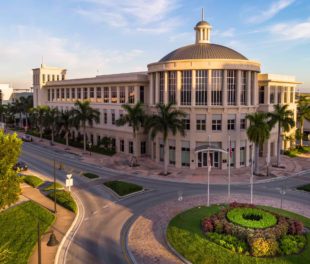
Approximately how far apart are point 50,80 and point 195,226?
8805cm

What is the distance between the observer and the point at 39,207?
33.4m

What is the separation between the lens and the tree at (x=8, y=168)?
78.0 feet

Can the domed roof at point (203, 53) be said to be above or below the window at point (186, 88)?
above

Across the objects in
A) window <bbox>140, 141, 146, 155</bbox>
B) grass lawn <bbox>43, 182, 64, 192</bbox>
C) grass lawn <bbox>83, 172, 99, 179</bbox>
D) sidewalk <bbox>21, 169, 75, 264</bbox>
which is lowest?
sidewalk <bbox>21, 169, 75, 264</bbox>

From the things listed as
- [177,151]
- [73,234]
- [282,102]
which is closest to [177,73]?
[177,151]

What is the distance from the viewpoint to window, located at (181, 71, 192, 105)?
5294cm

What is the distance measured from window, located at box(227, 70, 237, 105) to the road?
52.1ft

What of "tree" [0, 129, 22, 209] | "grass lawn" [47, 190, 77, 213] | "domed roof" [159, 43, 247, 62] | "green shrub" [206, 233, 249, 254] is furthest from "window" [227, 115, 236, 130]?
"tree" [0, 129, 22, 209]

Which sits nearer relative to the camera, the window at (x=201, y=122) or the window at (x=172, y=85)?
the window at (x=201, y=122)

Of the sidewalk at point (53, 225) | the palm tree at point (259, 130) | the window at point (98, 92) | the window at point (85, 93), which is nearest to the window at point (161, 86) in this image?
the palm tree at point (259, 130)

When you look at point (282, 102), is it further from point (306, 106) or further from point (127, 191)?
point (127, 191)

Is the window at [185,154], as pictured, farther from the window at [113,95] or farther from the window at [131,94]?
the window at [113,95]

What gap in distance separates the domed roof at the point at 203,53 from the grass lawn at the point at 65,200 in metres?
31.1

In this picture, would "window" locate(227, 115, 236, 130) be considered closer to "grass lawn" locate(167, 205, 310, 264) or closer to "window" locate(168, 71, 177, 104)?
"window" locate(168, 71, 177, 104)
